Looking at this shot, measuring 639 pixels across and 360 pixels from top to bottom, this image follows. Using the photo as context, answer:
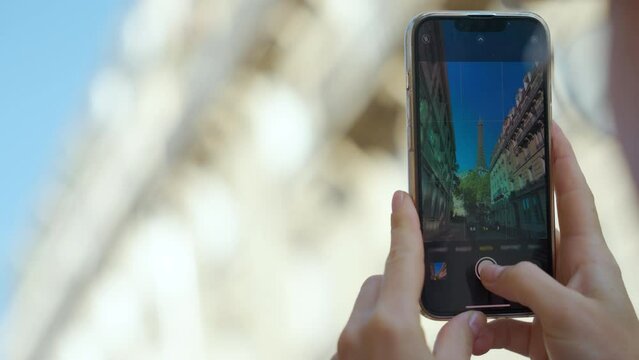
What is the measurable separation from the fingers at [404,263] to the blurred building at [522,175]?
0.15ft

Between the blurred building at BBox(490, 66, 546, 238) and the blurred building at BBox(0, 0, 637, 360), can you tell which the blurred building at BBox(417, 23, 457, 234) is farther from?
the blurred building at BBox(0, 0, 637, 360)

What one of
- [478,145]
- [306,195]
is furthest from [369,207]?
[478,145]

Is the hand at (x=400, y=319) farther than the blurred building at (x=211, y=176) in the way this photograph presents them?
No

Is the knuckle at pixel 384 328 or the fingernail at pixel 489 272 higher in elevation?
the fingernail at pixel 489 272

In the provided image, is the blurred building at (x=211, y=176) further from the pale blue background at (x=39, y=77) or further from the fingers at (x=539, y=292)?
the fingers at (x=539, y=292)

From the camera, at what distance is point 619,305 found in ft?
0.70

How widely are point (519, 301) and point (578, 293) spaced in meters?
0.02

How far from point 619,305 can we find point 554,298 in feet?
0.08

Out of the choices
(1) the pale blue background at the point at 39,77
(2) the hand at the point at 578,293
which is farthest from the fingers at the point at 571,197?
(1) the pale blue background at the point at 39,77

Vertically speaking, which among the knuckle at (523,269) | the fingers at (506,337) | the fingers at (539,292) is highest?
the knuckle at (523,269)

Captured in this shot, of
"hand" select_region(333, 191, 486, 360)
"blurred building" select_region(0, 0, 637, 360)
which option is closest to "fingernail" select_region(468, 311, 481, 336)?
"hand" select_region(333, 191, 486, 360)

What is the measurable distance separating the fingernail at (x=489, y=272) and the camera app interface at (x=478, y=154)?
13 millimetres

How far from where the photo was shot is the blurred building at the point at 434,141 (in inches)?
10.2

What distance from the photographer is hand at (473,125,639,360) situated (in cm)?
21
